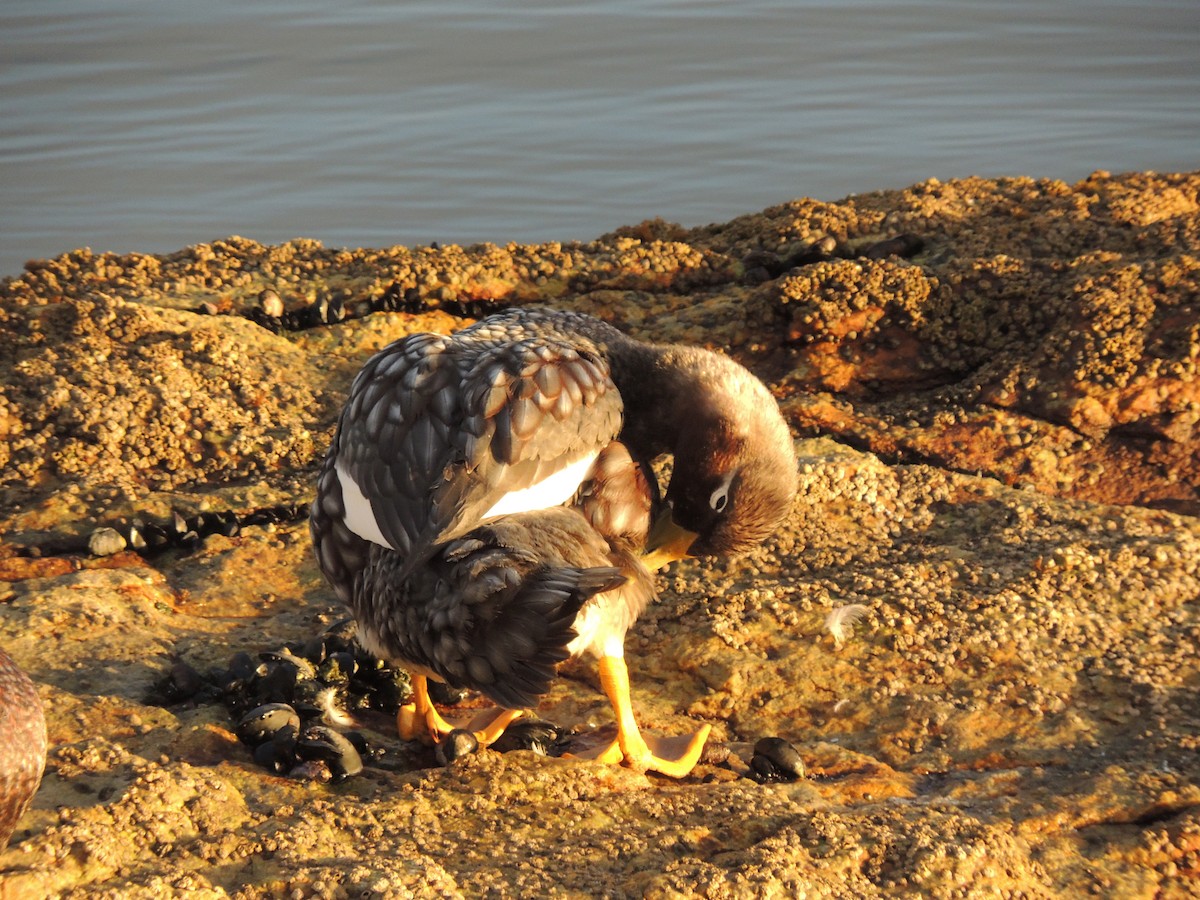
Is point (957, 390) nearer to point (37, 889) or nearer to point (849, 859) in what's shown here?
point (849, 859)

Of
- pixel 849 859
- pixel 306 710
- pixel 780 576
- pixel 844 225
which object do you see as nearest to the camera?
pixel 849 859

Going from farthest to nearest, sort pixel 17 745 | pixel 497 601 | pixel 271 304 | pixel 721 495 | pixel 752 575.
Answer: pixel 271 304, pixel 752 575, pixel 721 495, pixel 497 601, pixel 17 745

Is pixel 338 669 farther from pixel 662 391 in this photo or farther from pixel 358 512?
pixel 662 391

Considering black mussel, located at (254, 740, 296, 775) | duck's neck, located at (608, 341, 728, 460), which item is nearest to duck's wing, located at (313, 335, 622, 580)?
duck's neck, located at (608, 341, 728, 460)

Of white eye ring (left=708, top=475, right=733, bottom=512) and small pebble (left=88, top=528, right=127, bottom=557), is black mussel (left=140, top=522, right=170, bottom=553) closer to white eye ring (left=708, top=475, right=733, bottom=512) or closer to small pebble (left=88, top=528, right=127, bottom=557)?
small pebble (left=88, top=528, right=127, bottom=557)

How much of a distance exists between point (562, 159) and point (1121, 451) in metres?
6.94

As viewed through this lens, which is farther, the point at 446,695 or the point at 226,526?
the point at 226,526

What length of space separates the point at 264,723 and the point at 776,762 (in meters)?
1.35

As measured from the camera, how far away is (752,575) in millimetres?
4570

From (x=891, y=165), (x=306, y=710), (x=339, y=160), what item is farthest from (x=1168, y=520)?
(x=339, y=160)

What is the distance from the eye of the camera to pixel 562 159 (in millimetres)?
11273

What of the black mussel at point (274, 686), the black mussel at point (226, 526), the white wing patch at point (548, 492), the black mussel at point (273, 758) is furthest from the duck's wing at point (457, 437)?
the black mussel at point (226, 526)

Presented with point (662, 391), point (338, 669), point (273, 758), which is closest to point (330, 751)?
point (273, 758)

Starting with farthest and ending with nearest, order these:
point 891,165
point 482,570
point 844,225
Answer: point 891,165
point 844,225
point 482,570
